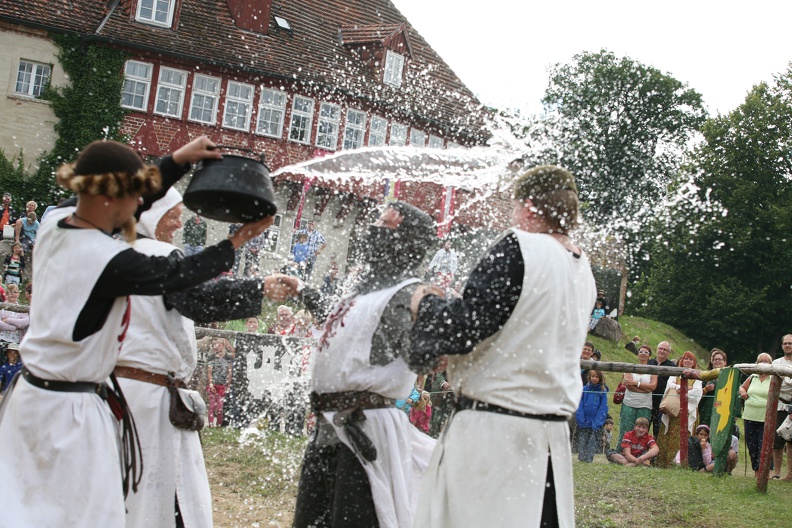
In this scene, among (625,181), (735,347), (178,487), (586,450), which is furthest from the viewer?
(625,181)

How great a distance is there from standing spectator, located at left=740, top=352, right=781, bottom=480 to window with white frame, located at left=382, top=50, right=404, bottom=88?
20425mm

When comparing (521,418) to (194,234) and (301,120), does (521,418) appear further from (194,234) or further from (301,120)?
(301,120)

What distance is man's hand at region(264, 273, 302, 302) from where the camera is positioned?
4902 millimetres

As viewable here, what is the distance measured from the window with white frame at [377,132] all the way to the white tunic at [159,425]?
77.4 feet

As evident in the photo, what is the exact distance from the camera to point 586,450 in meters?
10.5

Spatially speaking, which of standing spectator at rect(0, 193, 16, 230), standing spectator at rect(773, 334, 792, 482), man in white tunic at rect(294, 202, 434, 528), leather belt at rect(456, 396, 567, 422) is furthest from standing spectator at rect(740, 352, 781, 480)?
standing spectator at rect(0, 193, 16, 230)

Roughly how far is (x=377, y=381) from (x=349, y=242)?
22808 millimetres

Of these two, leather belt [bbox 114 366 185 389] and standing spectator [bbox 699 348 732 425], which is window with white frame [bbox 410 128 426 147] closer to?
standing spectator [bbox 699 348 732 425]

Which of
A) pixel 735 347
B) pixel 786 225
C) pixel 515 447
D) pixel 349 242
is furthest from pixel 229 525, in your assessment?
pixel 735 347

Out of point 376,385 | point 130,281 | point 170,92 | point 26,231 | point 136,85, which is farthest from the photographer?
point 170,92

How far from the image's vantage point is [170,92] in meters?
26.8

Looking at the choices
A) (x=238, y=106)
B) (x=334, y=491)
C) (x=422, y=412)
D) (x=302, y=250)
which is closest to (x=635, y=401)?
(x=422, y=412)

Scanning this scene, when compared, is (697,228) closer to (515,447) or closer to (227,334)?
(227,334)

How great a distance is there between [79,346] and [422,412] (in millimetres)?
7182
